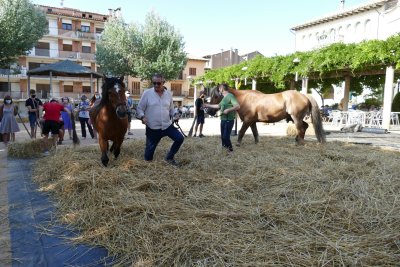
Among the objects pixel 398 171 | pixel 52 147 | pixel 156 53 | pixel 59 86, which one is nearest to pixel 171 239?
pixel 398 171

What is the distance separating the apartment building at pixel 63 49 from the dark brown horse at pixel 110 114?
3553cm

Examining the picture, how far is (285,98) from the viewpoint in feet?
25.0

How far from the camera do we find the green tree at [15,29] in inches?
827

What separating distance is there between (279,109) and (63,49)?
39.2 m

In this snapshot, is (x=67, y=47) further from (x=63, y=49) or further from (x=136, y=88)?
(x=136, y=88)

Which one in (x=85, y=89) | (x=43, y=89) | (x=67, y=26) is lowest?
(x=43, y=89)

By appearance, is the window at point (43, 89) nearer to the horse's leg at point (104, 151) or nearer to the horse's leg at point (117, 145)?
the horse's leg at point (117, 145)

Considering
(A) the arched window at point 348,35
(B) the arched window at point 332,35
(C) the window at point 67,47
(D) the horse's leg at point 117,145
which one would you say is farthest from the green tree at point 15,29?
(A) the arched window at point 348,35

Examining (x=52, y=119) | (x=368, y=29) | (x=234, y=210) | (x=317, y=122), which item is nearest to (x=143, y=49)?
(x=368, y=29)

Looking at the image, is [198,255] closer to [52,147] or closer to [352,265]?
[352,265]

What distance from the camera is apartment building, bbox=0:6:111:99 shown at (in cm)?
3738

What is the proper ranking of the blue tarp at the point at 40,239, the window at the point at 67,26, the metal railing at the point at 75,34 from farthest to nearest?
the window at the point at 67,26 < the metal railing at the point at 75,34 < the blue tarp at the point at 40,239

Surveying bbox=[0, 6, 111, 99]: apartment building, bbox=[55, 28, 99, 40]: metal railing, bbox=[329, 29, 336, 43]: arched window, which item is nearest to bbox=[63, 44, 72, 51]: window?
bbox=[0, 6, 111, 99]: apartment building

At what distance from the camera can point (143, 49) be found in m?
28.6
